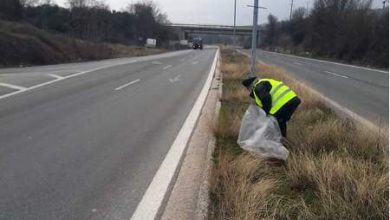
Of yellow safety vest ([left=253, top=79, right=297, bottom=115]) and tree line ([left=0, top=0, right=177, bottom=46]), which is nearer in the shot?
yellow safety vest ([left=253, top=79, right=297, bottom=115])

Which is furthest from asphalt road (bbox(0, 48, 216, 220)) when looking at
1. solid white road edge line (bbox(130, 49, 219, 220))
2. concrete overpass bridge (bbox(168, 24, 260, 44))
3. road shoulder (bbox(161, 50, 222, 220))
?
concrete overpass bridge (bbox(168, 24, 260, 44))

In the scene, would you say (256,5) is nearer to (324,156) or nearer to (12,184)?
(324,156)

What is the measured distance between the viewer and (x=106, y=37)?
8462cm

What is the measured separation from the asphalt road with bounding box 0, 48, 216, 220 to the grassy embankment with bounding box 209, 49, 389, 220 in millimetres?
940

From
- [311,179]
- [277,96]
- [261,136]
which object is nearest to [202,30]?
[277,96]

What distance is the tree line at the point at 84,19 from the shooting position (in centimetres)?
6083

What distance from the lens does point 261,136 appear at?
263 inches

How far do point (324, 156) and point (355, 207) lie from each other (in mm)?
1558

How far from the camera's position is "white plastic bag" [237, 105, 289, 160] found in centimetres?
644

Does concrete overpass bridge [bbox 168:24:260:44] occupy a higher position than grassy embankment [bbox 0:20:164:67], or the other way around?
grassy embankment [bbox 0:20:164:67]

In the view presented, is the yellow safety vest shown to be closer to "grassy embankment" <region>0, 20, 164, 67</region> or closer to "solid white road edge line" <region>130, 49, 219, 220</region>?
"solid white road edge line" <region>130, 49, 219, 220</region>

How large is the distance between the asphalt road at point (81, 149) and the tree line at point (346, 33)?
3184cm

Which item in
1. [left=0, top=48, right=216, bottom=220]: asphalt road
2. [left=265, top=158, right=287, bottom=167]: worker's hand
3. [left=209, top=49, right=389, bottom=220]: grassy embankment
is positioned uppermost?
[left=209, top=49, right=389, bottom=220]: grassy embankment

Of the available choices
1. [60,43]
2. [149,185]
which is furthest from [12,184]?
[60,43]
